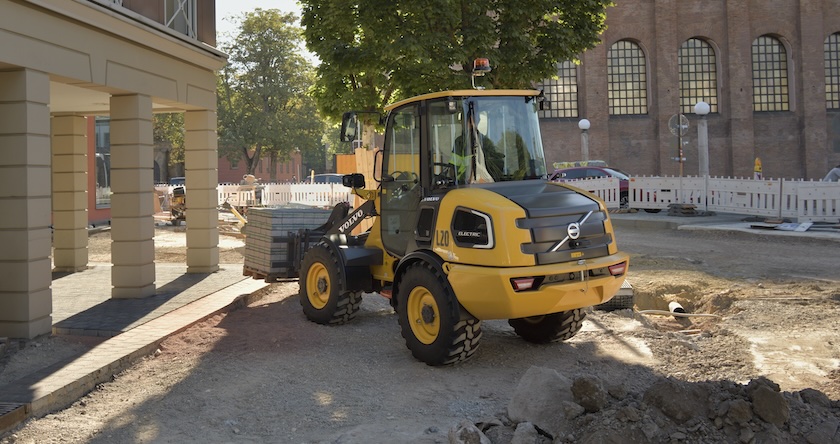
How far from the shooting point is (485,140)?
743cm

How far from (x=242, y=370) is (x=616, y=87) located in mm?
42516

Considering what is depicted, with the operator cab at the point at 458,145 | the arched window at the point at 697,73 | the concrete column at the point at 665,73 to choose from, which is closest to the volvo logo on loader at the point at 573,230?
the operator cab at the point at 458,145

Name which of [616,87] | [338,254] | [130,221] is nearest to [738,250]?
[338,254]

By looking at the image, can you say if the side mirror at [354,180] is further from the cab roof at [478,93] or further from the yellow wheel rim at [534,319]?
the yellow wheel rim at [534,319]

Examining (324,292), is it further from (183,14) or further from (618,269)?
(183,14)

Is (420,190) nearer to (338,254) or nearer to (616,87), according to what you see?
(338,254)

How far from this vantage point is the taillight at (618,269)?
23.4 ft

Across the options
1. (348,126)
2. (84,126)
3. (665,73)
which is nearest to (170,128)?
(665,73)

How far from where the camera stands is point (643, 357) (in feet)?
25.0

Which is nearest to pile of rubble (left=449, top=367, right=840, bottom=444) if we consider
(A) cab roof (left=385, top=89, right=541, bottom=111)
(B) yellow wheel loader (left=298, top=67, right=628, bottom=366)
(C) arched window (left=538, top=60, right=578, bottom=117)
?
(B) yellow wheel loader (left=298, top=67, right=628, bottom=366)

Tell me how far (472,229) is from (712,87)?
44222 mm

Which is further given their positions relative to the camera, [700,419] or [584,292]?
[584,292]

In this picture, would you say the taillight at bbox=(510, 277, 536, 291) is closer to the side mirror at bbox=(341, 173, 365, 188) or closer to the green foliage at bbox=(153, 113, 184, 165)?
the side mirror at bbox=(341, 173, 365, 188)

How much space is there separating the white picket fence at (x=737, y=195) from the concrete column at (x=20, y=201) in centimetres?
1753
